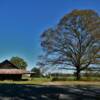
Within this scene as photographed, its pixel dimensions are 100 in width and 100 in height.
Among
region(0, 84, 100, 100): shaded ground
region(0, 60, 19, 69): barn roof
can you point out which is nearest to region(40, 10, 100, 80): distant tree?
region(0, 60, 19, 69): barn roof

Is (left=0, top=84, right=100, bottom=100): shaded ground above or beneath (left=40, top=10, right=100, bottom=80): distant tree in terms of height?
beneath

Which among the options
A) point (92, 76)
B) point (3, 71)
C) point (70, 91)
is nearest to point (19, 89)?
point (70, 91)

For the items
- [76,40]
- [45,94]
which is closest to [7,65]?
[76,40]

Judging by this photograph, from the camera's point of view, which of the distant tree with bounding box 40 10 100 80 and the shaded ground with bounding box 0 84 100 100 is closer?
the shaded ground with bounding box 0 84 100 100

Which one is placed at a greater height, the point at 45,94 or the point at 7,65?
the point at 7,65

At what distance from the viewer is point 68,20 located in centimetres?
6662

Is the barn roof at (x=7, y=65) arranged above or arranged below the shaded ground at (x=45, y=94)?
above

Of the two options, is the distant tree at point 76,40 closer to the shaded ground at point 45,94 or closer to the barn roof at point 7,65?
the barn roof at point 7,65

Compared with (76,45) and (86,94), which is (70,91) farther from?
(76,45)

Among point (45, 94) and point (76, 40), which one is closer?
point (45, 94)

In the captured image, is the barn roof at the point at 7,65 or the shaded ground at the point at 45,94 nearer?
the shaded ground at the point at 45,94

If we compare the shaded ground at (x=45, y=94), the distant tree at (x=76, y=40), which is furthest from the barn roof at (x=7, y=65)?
the shaded ground at (x=45, y=94)

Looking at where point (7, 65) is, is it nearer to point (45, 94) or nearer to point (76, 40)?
point (76, 40)

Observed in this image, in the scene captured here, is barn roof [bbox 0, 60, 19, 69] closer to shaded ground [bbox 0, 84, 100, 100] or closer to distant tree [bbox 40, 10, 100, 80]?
distant tree [bbox 40, 10, 100, 80]
